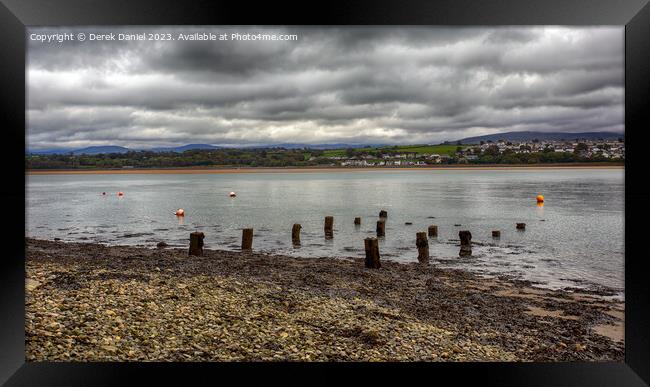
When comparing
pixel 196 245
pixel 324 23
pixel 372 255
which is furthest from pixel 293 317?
pixel 196 245

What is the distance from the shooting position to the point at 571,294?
38.8 ft

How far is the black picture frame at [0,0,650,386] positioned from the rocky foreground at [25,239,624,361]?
2.26 feet

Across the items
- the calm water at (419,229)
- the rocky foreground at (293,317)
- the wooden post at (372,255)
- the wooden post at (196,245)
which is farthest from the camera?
the calm water at (419,229)

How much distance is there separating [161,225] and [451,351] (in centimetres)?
2278

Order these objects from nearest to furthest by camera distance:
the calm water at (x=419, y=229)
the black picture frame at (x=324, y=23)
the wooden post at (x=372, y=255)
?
the black picture frame at (x=324, y=23), the wooden post at (x=372, y=255), the calm water at (x=419, y=229)

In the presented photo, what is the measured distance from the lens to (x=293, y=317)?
305 inches

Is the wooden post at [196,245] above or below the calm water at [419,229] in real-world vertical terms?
above

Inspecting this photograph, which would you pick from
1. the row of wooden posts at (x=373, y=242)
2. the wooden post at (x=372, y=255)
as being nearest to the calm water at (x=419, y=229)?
the row of wooden posts at (x=373, y=242)

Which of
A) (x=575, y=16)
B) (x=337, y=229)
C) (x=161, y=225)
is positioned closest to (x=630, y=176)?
(x=575, y=16)

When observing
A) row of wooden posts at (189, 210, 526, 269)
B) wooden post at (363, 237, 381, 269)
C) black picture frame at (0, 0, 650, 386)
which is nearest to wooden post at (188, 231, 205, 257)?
row of wooden posts at (189, 210, 526, 269)

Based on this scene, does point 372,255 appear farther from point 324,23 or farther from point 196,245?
point 324,23

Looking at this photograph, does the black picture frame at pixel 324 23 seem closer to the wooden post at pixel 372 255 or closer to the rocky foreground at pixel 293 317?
the rocky foreground at pixel 293 317

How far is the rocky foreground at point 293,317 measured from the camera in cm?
621

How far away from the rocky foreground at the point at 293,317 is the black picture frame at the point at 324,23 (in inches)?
27.2
